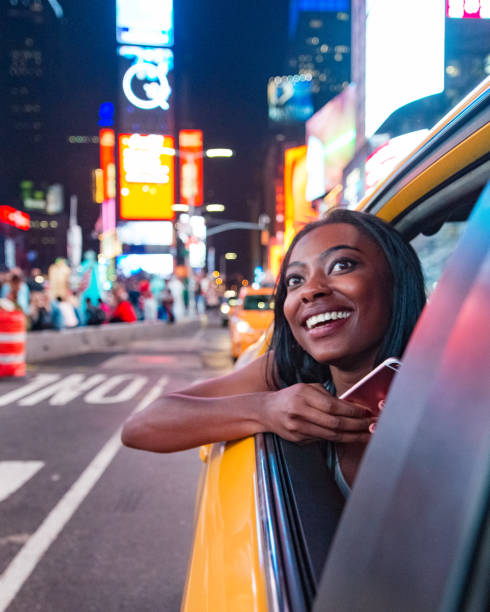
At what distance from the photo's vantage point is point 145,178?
165 ft

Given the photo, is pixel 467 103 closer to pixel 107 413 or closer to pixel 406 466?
pixel 406 466

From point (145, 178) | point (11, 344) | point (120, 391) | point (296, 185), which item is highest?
point (145, 178)

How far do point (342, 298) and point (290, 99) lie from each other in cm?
11311

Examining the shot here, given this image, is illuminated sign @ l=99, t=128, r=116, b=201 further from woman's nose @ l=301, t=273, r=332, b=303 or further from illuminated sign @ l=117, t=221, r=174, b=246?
woman's nose @ l=301, t=273, r=332, b=303

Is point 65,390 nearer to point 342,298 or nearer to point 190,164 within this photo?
point 342,298

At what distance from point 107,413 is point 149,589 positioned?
187 inches

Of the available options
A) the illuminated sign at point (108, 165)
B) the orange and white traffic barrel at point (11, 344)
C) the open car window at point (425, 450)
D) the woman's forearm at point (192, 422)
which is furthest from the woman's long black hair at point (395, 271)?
the illuminated sign at point (108, 165)

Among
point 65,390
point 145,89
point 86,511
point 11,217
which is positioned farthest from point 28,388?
point 11,217

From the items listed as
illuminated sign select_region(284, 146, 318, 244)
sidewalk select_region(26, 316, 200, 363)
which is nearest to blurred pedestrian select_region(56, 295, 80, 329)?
sidewalk select_region(26, 316, 200, 363)

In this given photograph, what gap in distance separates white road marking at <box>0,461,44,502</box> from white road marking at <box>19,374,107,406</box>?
2915 mm

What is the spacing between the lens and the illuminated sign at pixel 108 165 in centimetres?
6912

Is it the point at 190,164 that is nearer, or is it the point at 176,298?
the point at 176,298

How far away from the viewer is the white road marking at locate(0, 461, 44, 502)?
472 cm

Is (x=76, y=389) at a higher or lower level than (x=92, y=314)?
lower
